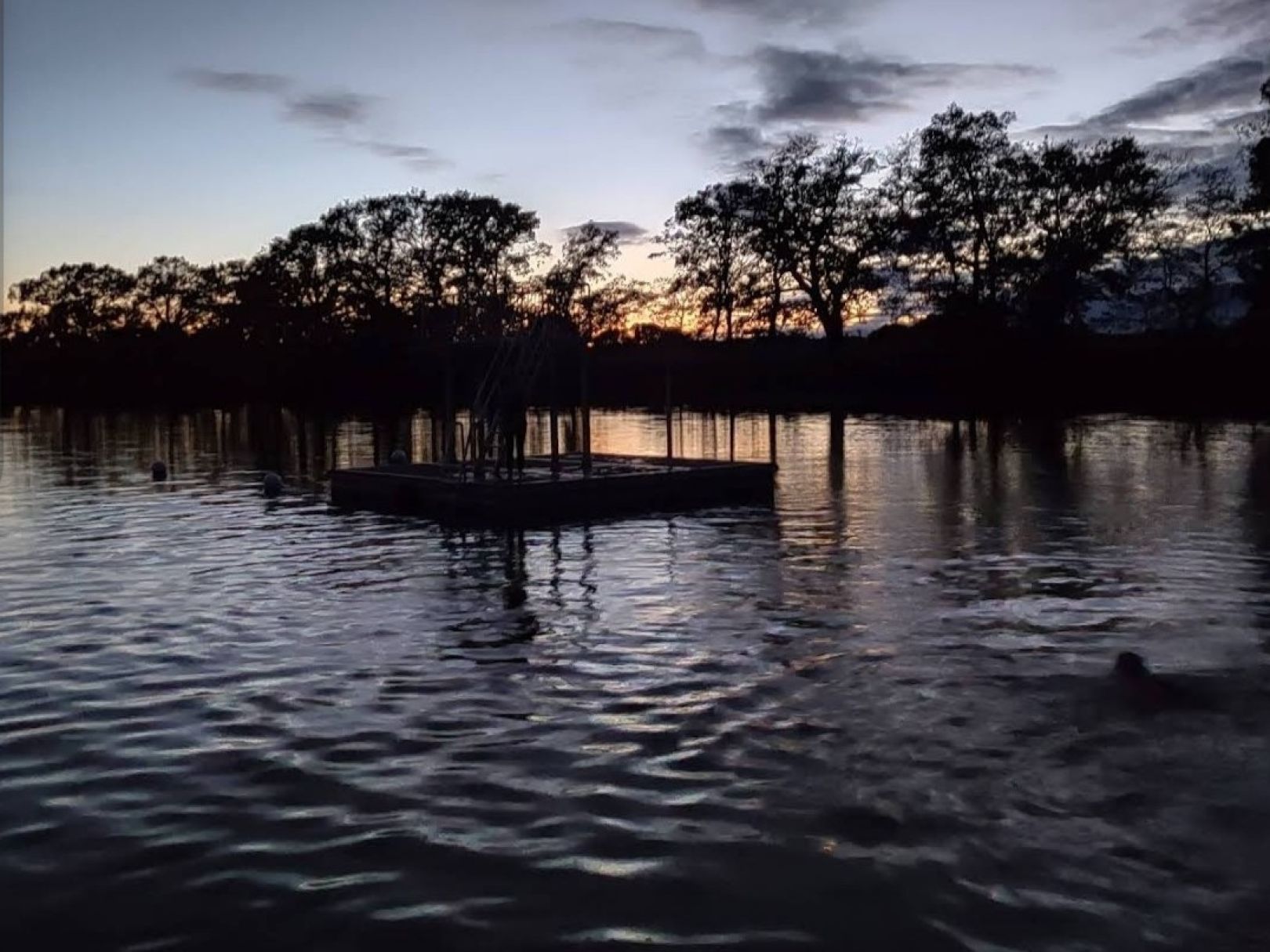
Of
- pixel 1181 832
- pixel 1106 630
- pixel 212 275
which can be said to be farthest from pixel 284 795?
pixel 212 275

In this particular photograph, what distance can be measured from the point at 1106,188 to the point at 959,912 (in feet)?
201

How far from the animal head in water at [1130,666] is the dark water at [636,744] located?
1.12 ft

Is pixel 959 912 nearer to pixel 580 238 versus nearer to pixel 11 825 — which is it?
pixel 11 825

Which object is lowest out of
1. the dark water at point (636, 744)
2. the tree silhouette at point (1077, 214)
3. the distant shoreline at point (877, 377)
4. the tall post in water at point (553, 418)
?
the dark water at point (636, 744)

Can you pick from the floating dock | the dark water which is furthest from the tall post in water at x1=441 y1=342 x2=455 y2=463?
the dark water

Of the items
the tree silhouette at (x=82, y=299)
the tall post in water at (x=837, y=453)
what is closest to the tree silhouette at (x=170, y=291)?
the tree silhouette at (x=82, y=299)

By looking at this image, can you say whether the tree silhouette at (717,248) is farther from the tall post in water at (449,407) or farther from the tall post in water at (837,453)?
the tall post in water at (449,407)

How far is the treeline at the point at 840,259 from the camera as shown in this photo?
60125 mm

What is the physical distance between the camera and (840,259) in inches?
2667

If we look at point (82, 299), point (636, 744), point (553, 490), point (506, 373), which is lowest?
point (636, 744)

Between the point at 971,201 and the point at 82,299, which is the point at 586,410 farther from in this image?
the point at 82,299

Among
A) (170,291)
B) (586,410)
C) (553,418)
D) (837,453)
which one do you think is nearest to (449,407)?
(586,410)

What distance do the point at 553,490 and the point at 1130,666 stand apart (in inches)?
486

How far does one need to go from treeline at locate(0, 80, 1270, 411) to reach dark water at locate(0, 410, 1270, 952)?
34.2 meters
